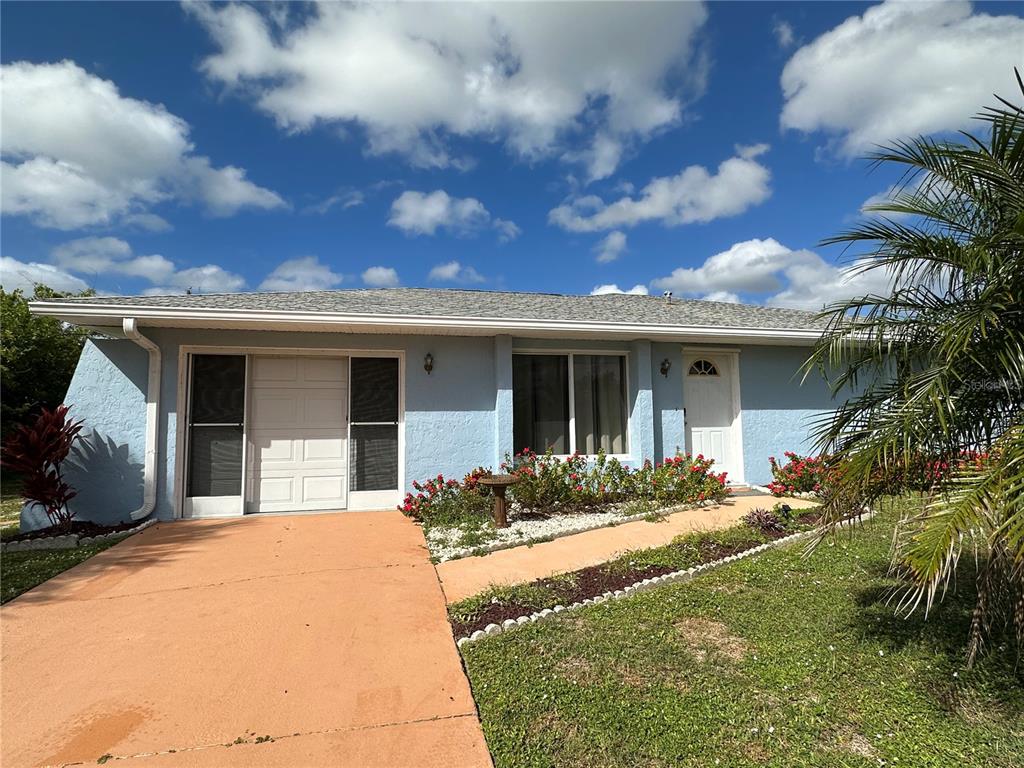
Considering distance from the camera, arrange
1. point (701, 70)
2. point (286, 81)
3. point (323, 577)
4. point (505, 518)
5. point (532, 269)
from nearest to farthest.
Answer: point (323, 577) → point (505, 518) → point (286, 81) → point (701, 70) → point (532, 269)

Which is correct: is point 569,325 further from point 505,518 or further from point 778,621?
point 778,621

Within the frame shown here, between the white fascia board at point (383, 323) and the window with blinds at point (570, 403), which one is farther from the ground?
the white fascia board at point (383, 323)

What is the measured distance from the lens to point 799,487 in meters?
7.78

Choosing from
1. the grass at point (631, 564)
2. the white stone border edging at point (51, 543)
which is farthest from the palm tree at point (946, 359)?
the white stone border edging at point (51, 543)

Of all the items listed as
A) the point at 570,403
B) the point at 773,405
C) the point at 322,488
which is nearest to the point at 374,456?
the point at 322,488

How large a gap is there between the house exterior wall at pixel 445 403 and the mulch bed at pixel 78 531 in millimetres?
185

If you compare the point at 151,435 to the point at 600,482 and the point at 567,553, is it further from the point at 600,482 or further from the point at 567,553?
the point at 600,482

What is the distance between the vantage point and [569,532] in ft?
19.3

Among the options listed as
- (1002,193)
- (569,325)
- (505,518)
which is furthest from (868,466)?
(569,325)

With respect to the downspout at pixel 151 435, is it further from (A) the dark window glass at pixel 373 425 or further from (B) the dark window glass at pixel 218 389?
(A) the dark window glass at pixel 373 425

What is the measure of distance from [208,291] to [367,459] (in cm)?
431

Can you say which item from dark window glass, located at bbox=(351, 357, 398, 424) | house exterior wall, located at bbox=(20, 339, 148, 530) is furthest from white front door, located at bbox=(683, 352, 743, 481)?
house exterior wall, located at bbox=(20, 339, 148, 530)

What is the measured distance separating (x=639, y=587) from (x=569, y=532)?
1.63 meters

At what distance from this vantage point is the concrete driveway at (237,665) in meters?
2.38
